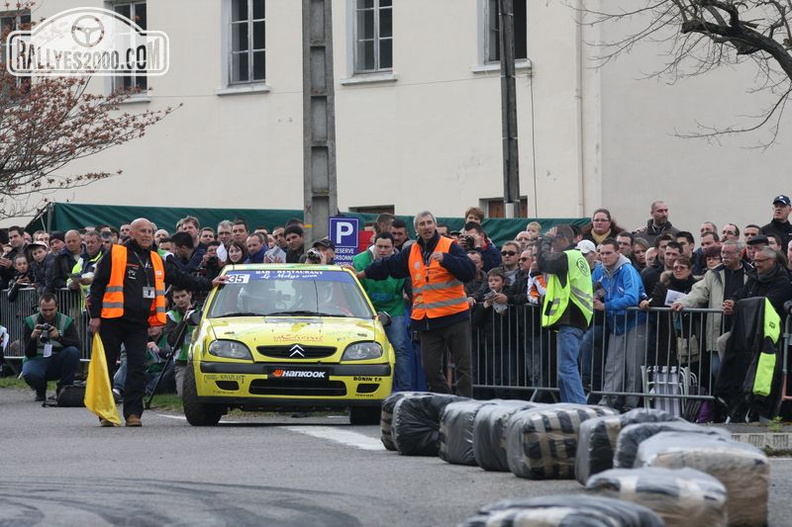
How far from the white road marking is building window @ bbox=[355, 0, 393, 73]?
1665cm

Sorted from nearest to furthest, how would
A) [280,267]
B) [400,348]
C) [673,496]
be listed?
[673,496] < [280,267] < [400,348]

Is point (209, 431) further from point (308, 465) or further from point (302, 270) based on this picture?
point (308, 465)

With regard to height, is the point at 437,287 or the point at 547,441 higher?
the point at 437,287

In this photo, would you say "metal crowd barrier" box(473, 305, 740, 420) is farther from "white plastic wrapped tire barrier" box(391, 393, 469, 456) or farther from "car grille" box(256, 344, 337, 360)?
"white plastic wrapped tire barrier" box(391, 393, 469, 456)

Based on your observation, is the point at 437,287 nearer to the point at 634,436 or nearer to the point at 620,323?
the point at 620,323

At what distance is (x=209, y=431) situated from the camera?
16.0 m

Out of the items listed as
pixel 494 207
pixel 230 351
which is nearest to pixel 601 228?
pixel 230 351

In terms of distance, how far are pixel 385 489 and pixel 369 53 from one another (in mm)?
22573

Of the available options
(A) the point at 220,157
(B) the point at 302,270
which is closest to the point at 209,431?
(B) the point at 302,270

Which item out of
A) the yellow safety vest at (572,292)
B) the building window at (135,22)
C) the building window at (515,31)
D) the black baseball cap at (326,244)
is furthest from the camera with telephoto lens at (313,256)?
the building window at (135,22)

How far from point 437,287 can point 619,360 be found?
81.9 inches

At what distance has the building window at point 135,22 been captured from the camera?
3494 cm

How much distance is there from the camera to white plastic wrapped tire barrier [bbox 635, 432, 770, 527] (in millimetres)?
8531

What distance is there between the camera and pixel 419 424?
13273 millimetres
